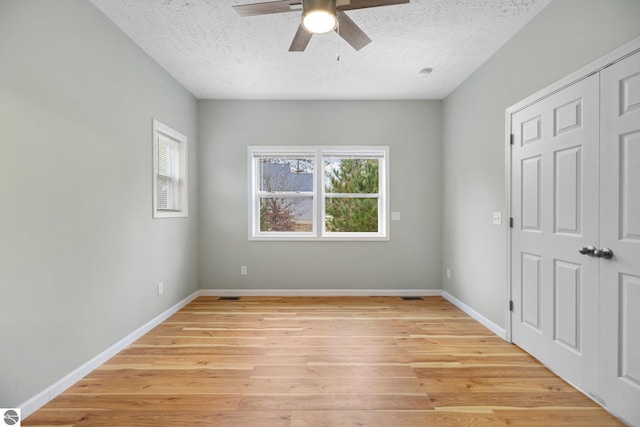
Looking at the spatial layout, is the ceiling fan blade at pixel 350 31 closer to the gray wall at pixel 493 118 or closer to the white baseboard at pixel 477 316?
the gray wall at pixel 493 118

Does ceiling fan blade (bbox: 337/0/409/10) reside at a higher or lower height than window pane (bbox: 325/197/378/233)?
higher

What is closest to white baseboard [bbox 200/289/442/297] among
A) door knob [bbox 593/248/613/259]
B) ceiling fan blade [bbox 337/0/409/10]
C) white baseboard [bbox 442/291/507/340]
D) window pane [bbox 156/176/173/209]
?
white baseboard [bbox 442/291/507/340]

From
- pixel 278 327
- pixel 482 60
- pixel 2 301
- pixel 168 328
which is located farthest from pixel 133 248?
pixel 482 60

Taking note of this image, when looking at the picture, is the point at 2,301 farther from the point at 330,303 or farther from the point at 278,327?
the point at 330,303

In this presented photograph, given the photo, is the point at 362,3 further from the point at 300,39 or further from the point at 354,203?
the point at 354,203

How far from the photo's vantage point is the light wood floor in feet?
5.84

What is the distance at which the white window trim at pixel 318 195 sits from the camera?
429 cm

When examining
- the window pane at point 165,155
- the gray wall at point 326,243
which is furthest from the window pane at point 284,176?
the window pane at point 165,155

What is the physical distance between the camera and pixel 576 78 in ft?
6.57

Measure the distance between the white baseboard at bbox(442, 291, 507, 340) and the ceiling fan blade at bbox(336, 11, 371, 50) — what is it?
287 cm

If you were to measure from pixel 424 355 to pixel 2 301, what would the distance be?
290 cm

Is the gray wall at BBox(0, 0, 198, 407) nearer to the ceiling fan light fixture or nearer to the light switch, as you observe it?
the ceiling fan light fixture

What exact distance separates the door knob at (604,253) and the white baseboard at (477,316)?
1328 mm

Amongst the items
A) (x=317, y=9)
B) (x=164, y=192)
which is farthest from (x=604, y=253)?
(x=164, y=192)
